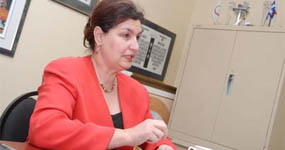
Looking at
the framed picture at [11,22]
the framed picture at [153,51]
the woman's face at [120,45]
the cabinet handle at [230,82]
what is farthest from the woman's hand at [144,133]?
the framed picture at [153,51]

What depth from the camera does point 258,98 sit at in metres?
2.36

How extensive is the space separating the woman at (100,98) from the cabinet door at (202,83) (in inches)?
51.7

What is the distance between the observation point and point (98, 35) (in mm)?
1356

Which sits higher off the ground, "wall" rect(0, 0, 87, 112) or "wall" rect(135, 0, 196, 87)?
"wall" rect(135, 0, 196, 87)

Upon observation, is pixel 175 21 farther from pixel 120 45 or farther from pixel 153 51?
pixel 120 45

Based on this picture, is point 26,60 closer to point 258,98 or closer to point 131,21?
point 131,21

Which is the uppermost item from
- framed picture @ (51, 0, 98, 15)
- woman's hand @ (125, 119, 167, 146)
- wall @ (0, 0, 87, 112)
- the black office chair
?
framed picture @ (51, 0, 98, 15)

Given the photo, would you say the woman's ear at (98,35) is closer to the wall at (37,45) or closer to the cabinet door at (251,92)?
the wall at (37,45)

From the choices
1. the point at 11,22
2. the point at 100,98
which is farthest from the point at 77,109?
the point at 11,22

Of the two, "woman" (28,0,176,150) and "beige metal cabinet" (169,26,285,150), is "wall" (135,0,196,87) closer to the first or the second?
"beige metal cabinet" (169,26,285,150)

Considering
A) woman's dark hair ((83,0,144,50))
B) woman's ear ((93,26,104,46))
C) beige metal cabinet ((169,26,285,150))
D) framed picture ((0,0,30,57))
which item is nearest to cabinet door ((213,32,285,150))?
beige metal cabinet ((169,26,285,150))

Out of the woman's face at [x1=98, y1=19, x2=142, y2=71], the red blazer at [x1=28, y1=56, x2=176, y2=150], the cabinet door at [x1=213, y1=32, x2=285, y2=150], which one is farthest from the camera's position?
the cabinet door at [x1=213, y1=32, x2=285, y2=150]

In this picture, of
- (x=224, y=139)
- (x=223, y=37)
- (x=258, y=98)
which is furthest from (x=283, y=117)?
(x=223, y=37)

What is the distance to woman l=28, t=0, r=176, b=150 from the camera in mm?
952
